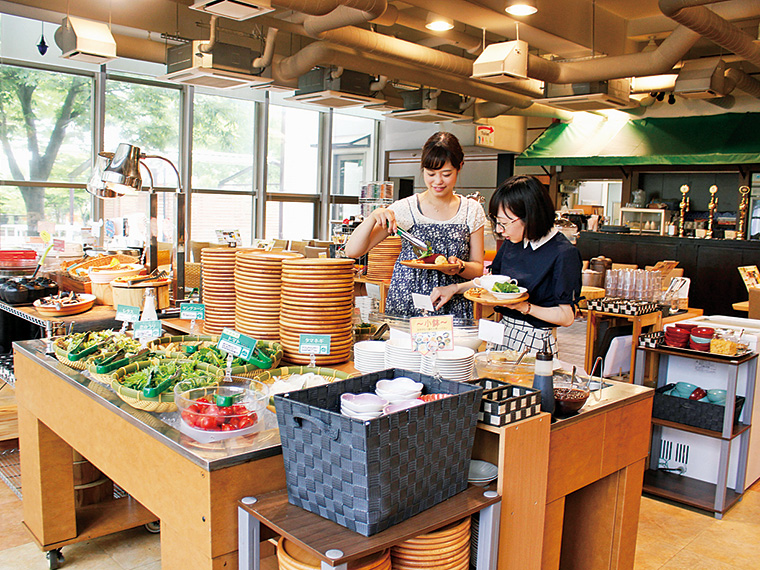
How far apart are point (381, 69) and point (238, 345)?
20.0ft

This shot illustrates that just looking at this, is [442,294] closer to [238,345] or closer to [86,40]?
[238,345]

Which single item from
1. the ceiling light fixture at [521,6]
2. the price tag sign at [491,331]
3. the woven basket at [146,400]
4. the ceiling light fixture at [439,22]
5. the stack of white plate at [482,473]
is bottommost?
the stack of white plate at [482,473]

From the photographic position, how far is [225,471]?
60.5 inches

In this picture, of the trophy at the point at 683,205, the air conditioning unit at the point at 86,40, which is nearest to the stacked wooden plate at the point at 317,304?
the air conditioning unit at the point at 86,40

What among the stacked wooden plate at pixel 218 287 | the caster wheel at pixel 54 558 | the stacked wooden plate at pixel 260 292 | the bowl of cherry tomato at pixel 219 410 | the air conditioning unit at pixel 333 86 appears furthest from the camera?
the air conditioning unit at pixel 333 86

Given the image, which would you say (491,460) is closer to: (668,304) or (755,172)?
(668,304)

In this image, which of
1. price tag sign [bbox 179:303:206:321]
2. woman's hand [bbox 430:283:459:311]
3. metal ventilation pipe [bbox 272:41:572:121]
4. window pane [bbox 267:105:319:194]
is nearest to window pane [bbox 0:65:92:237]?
metal ventilation pipe [bbox 272:41:572:121]

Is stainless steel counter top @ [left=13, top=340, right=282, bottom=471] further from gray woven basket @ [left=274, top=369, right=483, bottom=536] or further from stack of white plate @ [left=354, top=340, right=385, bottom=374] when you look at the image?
stack of white plate @ [left=354, top=340, right=385, bottom=374]

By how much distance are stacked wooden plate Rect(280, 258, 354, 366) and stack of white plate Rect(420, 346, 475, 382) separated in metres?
0.58

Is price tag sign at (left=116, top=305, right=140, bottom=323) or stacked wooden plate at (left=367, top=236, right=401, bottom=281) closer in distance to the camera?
price tag sign at (left=116, top=305, right=140, bottom=323)

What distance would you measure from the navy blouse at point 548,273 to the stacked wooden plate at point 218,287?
1.23 metres

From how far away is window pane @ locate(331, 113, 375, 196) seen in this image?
1236cm

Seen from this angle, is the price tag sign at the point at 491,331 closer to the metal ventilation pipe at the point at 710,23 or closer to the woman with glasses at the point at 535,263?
the woman with glasses at the point at 535,263

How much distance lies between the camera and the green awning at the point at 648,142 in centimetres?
951
